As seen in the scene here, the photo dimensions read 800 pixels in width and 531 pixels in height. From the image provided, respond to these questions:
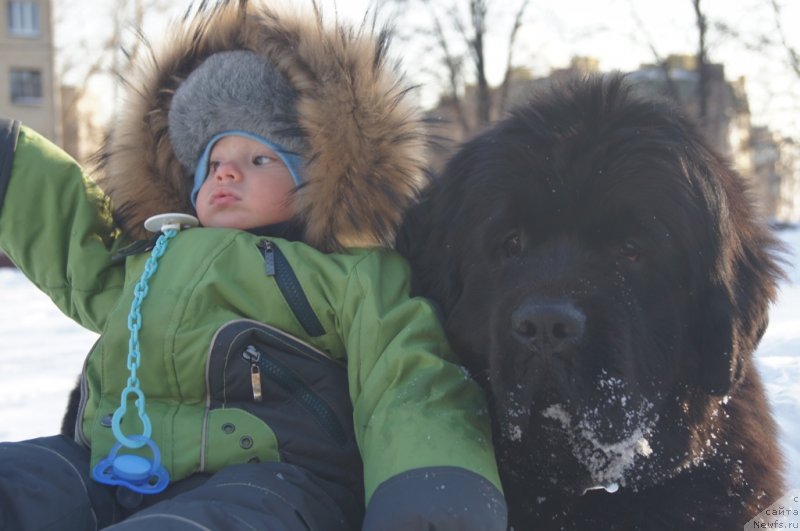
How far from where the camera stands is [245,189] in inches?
99.0

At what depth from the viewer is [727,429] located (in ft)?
6.85

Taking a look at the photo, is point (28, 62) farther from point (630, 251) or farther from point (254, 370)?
point (630, 251)

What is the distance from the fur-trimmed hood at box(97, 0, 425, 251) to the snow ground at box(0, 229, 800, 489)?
Answer: 1155 millimetres

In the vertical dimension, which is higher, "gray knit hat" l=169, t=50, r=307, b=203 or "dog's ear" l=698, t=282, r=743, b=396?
"gray knit hat" l=169, t=50, r=307, b=203

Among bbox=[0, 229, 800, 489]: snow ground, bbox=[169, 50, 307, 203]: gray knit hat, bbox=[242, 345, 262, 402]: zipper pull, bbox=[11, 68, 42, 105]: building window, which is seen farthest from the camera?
bbox=[11, 68, 42, 105]: building window

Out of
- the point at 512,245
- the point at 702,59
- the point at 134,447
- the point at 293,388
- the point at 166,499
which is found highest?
the point at 702,59

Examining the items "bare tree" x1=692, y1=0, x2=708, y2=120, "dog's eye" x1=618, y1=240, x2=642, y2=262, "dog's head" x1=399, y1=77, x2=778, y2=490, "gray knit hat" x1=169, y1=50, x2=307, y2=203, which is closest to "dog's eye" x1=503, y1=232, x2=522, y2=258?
"dog's head" x1=399, y1=77, x2=778, y2=490

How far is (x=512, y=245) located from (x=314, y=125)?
82 cm

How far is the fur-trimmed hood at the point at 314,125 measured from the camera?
7.99ft

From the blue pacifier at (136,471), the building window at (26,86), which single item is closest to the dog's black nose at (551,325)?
the blue pacifier at (136,471)

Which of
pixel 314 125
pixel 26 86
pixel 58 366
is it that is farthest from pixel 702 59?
pixel 26 86

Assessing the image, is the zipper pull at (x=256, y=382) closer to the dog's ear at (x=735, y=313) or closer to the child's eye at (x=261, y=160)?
the child's eye at (x=261, y=160)

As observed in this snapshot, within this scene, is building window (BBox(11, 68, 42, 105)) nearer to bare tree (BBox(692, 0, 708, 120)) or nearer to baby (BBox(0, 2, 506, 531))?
bare tree (BBox(692, 0, 708, 120))

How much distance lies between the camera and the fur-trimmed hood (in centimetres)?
244
